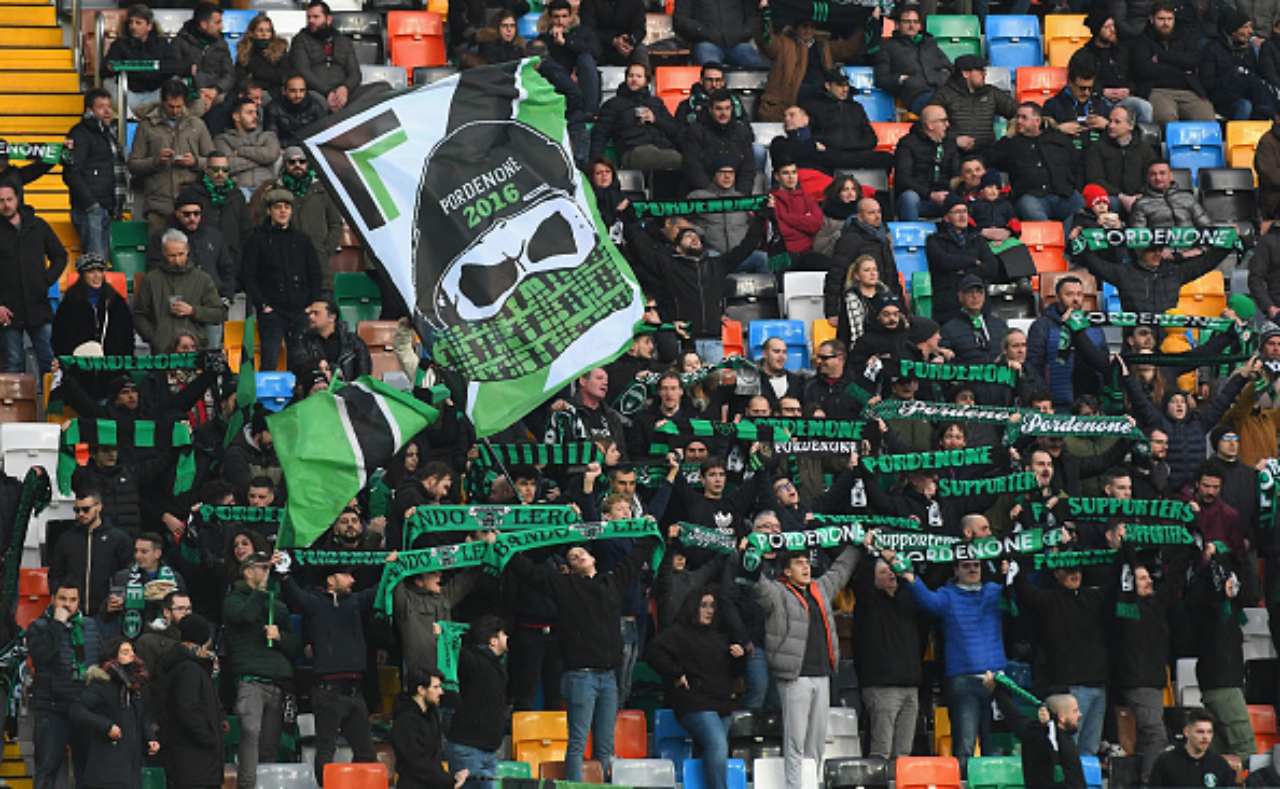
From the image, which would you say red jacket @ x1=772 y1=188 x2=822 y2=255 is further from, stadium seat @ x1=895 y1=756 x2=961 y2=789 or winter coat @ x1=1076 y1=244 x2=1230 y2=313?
stadium seat @ x1=895 y1=756 x2=961 y2=789

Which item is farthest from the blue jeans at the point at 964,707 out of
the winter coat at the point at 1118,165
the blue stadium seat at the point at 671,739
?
the winter coat at the point at 1118,165

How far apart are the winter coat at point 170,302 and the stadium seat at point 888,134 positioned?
613 centimetres

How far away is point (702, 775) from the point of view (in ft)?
70.8

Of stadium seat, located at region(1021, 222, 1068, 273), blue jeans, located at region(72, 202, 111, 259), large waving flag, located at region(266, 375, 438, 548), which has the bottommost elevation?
large waving flag, located at region(266, 375, 438, 548)

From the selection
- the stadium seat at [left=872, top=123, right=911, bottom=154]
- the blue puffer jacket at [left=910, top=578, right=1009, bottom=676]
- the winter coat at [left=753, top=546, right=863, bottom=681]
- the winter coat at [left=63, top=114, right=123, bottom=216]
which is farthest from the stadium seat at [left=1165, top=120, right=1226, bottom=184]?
the winter coat at [left=63, top=114, right=123, bottom=216]

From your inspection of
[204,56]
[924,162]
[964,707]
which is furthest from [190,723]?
[924,162]

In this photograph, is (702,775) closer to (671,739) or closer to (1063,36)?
(671,739)

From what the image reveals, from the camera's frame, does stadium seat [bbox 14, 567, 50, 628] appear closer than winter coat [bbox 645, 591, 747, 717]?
No

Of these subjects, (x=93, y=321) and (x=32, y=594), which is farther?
(x=93, y=321)

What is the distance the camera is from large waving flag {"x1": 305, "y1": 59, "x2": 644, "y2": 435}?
67.8 feet

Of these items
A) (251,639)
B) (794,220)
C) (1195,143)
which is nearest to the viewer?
(251,639)

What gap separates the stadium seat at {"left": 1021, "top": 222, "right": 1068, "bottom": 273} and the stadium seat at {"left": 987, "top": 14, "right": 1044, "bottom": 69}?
118 inches

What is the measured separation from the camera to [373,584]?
21.5m

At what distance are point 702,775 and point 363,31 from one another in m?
8.68
